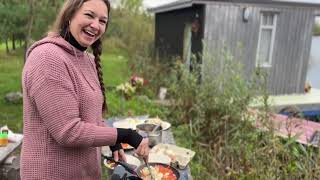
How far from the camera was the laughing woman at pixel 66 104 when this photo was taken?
129cm

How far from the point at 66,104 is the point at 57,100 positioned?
0.04 metres

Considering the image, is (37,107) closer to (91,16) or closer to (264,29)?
(91,16)

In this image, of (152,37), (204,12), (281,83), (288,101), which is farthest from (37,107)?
(152,37)

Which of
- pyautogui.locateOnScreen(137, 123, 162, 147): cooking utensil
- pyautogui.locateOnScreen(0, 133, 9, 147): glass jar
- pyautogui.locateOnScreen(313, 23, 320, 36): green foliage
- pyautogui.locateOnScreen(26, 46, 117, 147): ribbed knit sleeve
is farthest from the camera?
pyautogui.locateOnScreen(313, 23, 320, 36): green foliage

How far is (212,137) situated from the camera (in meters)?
4.83

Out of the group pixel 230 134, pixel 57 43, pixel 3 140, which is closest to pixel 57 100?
pixel 57 43

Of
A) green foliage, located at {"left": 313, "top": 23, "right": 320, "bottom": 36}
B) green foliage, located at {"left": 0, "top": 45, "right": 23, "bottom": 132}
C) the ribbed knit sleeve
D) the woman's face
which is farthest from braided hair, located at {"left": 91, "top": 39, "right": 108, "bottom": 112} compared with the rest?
green foliage, located at {"left": 313, "top": 23, "right": 320, "bottom": 36}

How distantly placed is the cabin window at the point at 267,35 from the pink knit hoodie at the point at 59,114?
24.7 ft

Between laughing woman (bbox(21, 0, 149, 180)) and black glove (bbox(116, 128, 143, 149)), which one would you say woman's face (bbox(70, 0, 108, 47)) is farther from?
black glove (bbox(116, 128, 143, 149))

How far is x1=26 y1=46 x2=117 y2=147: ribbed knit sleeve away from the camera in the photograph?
1280 mm

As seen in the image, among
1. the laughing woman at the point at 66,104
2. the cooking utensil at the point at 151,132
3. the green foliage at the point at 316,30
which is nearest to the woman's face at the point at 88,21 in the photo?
the laughing woman at the point at 66,104

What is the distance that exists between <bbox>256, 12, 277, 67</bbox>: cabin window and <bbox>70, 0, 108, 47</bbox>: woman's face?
292 inches

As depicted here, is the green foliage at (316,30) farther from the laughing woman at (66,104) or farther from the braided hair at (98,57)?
the laughing woman at (66,104)

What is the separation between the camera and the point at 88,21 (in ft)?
4.80
